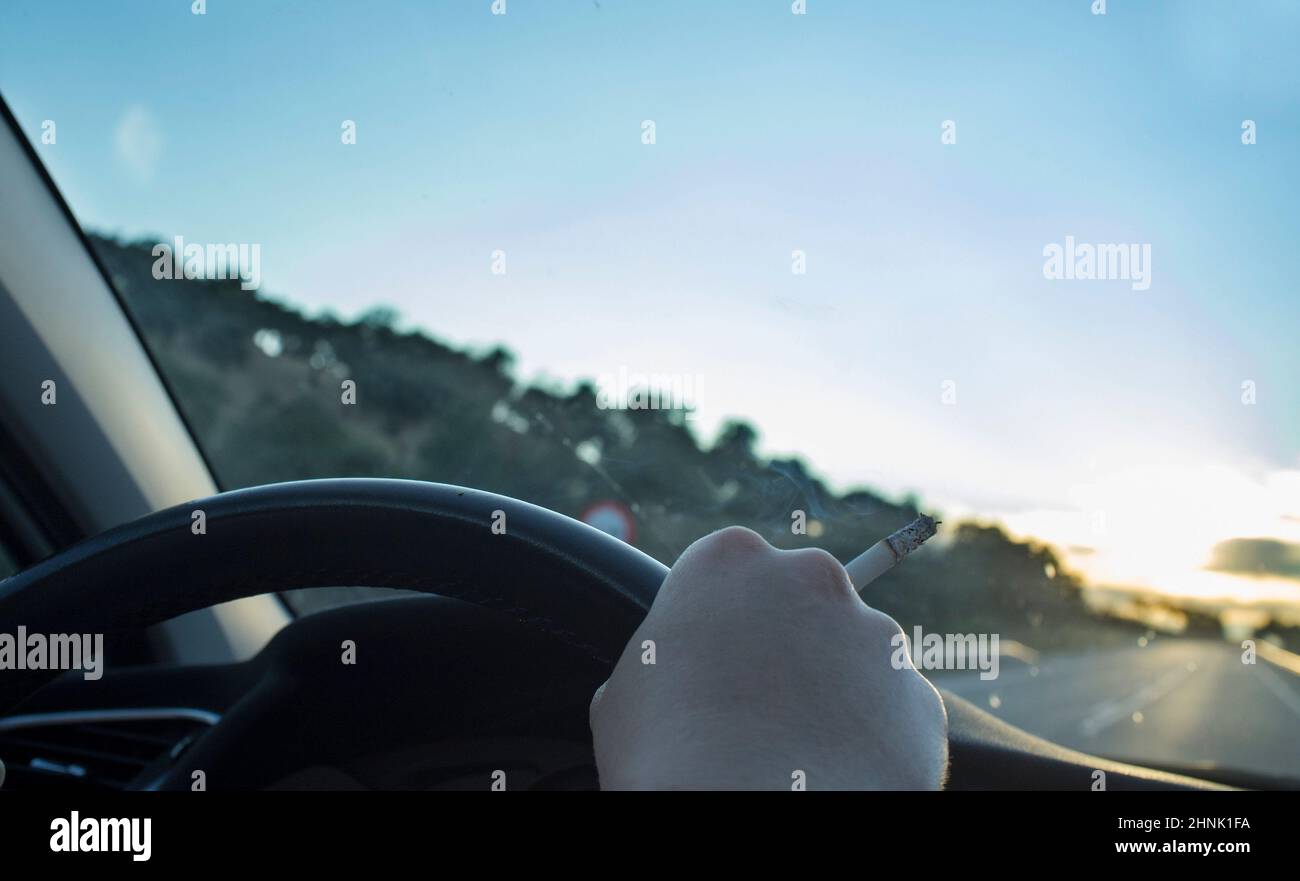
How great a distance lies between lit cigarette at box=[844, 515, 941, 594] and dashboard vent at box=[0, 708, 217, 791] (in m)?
1.79

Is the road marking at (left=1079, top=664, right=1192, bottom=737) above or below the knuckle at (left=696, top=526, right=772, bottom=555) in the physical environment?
below

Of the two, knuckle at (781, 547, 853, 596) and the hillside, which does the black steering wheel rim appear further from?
the hillside

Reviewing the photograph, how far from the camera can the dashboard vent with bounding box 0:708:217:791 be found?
7.80 feet

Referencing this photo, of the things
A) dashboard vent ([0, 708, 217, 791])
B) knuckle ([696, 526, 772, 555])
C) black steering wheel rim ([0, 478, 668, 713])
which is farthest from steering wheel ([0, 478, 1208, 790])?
dashboard vent ([0, 708, 217, 791])

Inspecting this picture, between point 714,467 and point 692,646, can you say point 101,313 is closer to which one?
point 714,467

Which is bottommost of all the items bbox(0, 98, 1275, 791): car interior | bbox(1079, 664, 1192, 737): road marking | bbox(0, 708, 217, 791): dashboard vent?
bbox(1079, 664, 1192, 737): road marking

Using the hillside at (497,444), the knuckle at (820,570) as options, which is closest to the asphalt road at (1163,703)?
the hillside at (497,444)

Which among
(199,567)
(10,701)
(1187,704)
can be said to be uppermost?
(199,567)

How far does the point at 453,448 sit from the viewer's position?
113 inches

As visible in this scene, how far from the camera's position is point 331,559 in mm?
1305
